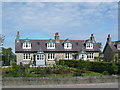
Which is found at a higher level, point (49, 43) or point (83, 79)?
point (49, 43)

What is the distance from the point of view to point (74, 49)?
154ft

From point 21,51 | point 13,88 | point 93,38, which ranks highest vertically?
point 93,38

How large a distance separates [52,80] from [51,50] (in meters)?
29.5

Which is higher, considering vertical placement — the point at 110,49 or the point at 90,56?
the point at 110,49

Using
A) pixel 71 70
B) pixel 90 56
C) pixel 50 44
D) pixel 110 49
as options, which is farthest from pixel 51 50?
pixel 71 70

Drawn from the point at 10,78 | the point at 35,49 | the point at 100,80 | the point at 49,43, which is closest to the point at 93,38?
the point at 49,43

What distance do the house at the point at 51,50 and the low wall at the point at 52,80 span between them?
27.7 metres

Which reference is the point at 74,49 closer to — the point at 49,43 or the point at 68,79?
the point at 49,43

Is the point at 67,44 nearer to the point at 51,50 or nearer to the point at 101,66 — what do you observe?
the point at 51,50

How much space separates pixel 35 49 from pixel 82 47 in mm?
12627

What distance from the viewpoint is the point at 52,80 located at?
16.4 meters

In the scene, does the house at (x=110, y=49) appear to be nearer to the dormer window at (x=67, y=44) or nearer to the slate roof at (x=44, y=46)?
the slate roof at (x=44, y=46)

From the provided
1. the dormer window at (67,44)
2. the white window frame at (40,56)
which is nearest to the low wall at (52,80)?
the white window frame at (40,56)

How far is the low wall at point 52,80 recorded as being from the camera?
16.0 m
